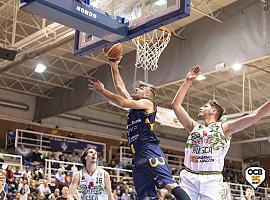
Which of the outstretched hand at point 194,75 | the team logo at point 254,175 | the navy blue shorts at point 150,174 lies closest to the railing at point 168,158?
the team logo at point 254,175

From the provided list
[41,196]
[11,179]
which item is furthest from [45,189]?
[11,179]

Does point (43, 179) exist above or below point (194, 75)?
below

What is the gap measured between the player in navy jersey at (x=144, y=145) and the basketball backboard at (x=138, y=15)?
81 cm

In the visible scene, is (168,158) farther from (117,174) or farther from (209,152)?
(209,152)

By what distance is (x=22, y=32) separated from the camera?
1956cm

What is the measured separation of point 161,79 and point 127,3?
430 inches

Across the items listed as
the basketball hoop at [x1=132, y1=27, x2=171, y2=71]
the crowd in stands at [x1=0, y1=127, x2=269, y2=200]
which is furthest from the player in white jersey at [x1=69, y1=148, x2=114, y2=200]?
the basketball hoop at [x1=132, y1=27, x2=171, y2=71]

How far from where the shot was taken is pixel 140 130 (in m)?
5.44

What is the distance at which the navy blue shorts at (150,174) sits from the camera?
522cm

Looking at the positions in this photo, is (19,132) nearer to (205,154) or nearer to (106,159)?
(106,159)

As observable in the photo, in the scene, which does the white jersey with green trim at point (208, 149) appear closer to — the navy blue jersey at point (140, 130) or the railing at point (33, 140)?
the navy blue jersey at point (140, 130)

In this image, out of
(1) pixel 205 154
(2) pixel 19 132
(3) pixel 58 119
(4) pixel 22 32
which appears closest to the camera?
(1) pixel 205 154

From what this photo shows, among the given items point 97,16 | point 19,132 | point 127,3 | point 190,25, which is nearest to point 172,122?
point 190,25

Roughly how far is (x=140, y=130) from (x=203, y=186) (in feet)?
3.60
